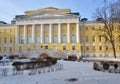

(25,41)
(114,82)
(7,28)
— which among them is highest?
(7,28)

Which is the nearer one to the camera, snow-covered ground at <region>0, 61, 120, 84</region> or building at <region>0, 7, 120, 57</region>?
snow-covered ground at <region>0, 61, 120, 84</region>

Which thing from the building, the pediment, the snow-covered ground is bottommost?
the snow-covered ground

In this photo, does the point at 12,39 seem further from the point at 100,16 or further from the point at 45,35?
the point at 100,16

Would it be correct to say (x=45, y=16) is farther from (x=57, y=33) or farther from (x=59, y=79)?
(x=59, y=79)

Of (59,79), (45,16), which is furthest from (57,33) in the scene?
(59,79)

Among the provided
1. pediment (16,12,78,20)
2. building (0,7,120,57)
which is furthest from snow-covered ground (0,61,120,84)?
pediment (16,12,78,20)

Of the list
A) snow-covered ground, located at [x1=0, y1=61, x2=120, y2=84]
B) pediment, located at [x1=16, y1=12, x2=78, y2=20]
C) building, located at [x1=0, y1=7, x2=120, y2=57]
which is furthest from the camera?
pediment, located at [x1=16, y1=12, x2=78, y2=20]

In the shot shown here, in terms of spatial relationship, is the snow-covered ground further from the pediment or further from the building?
the pediment

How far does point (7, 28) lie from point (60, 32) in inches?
802

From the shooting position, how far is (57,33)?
77.6 meters

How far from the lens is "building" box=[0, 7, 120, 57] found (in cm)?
7612

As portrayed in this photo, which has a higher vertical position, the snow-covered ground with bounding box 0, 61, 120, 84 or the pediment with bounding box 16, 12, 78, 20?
the pediment with bounding box 16, 12, 78, 20

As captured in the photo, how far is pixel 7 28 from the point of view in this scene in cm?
8356

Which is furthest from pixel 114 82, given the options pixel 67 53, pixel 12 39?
pixel 12 39
